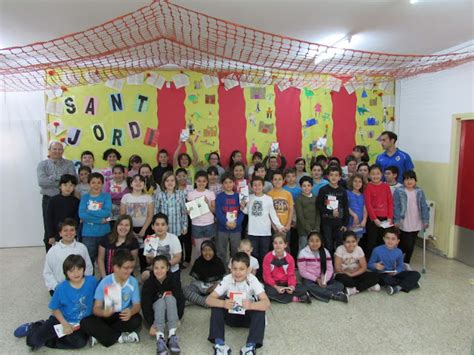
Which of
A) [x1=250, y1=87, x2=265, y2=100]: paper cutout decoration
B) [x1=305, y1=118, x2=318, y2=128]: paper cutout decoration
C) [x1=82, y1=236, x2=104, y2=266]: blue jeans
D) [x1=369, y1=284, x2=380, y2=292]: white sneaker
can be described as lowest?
[x1=369, y1=284, x2=380, y2=292]: white sneaker

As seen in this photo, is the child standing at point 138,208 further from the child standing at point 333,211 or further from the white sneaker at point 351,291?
the white sneaker at point 351,291

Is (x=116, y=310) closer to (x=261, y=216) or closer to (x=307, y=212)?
(x=261, y=216)

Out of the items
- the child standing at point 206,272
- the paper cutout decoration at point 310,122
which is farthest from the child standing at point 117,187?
the paper cutout decoration at point 310,122

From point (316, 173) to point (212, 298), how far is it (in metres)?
2.17

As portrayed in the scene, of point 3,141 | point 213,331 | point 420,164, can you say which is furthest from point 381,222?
point 3,141

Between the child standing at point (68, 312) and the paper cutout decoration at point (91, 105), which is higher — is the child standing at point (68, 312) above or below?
below

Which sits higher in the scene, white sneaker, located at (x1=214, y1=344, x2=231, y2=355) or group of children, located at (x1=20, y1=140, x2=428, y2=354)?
group of children, located at (x1=20, y1=140, x2=428, y2=354)

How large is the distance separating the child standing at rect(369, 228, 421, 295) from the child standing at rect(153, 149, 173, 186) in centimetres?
273

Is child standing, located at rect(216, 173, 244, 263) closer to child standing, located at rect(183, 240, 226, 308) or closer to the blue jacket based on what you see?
child standing, located at rect(183, 240, 226, 308)

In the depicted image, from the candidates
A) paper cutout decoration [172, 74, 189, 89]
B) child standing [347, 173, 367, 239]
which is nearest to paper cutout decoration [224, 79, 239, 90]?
paper cutout decoration [172, 74, 189, 89]

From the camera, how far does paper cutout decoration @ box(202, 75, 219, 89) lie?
502 centimetres

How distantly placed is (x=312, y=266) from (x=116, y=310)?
1853mm

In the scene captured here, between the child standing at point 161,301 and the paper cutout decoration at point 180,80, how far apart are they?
9.64 ft

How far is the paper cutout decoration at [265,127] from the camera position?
5.16 meters
